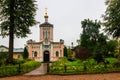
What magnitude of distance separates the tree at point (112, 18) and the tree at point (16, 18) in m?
10.0

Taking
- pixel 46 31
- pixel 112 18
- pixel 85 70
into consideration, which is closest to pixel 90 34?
pixel 46 31

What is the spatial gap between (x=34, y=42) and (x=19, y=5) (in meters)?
38.9

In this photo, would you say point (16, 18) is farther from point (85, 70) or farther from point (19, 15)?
point (85, 70)

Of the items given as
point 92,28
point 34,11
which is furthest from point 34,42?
point 34,11

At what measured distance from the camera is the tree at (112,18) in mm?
36719

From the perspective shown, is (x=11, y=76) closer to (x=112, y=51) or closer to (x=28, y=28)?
(x=28, y=28)

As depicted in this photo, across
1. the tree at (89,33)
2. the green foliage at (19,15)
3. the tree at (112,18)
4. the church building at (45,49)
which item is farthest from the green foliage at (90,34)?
the green foliage at (19,15)

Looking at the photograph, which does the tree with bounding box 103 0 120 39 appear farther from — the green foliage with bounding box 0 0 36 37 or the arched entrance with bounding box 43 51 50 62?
the arched entrance with bounding box 43 51 50 62

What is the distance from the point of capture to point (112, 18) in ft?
122

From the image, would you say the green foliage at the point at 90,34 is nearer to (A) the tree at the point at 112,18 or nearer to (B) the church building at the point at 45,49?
(B) the church building at the point at 45,49

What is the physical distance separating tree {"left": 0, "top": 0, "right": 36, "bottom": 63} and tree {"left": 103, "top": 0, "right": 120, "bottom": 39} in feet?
32.9

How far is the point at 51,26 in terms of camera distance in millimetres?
75875

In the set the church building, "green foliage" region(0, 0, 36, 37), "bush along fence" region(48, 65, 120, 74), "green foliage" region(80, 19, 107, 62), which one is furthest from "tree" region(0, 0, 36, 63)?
Answer: "green foliage" region(80, 19, 107, 62)

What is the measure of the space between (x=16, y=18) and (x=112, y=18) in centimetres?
1275
